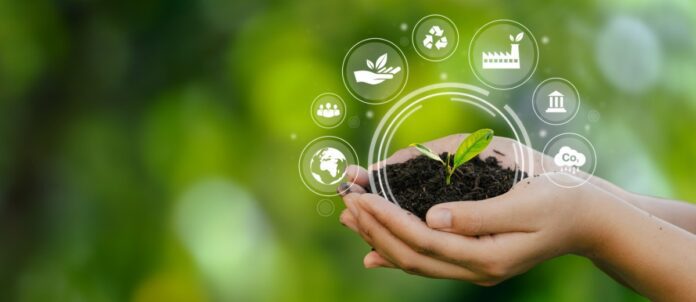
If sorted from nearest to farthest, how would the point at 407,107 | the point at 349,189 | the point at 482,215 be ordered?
the point at 482,215 < the point at 349,189 < the point at 407,107

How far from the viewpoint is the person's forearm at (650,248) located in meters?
0.94

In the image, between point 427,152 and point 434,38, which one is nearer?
point 427,152

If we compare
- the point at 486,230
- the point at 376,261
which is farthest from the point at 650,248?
the point at 376,261

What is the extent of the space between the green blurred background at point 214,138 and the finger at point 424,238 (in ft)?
0.78

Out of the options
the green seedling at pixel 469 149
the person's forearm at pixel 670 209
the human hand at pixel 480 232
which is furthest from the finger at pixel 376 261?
the person's forearm at pixel 670 209

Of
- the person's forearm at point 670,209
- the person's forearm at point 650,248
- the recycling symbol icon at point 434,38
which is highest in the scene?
the recycling symbol icon at point 434,38

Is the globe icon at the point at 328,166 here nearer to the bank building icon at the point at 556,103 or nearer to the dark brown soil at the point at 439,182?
the dark brown soil at the point at 439,182

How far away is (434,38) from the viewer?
3.60 ft

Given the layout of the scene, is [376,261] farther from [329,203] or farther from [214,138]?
[214,138]

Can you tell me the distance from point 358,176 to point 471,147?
14cm

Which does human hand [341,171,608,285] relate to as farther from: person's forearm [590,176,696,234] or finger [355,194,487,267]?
person's forearm [590,176,696,234]

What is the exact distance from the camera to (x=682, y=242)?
94cm

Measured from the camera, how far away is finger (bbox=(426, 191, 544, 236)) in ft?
2.86

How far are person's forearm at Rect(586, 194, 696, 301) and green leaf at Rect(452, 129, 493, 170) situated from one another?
145 millimetres
